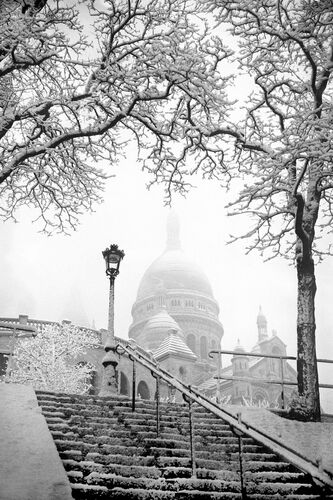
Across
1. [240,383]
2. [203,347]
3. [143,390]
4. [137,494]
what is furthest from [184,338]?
[137,494]

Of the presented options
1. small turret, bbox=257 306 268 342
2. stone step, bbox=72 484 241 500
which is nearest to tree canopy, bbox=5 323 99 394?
stone step, bbox=72 484 241 500

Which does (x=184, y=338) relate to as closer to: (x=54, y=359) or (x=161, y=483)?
(x=54, y=359)

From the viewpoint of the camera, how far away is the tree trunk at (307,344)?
9570 mm

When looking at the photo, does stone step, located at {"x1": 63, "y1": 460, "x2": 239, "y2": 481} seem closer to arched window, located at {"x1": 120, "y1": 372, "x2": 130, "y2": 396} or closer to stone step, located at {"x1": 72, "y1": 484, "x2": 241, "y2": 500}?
stone step, located at {"x1": 72, "y1": 484, "x2": 241, "y2": 500}

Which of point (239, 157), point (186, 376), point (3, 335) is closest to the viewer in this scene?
point (239, 157)

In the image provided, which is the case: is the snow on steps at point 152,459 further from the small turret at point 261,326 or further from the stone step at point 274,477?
the small turret at point 261,326

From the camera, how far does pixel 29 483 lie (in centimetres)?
463

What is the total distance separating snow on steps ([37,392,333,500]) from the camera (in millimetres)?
5242

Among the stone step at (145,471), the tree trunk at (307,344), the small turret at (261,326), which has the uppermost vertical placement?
the small turret at (261,326)

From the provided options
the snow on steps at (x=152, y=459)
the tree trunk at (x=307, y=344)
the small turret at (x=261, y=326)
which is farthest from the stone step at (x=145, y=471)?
the small turret at (x=261, y=326)

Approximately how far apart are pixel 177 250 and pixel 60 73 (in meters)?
65.6

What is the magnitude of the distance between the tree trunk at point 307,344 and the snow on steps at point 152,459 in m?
2.25

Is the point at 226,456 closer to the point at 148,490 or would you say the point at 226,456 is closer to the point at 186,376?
the point at 148,490

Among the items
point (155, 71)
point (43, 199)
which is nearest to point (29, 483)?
point (155, 71)
